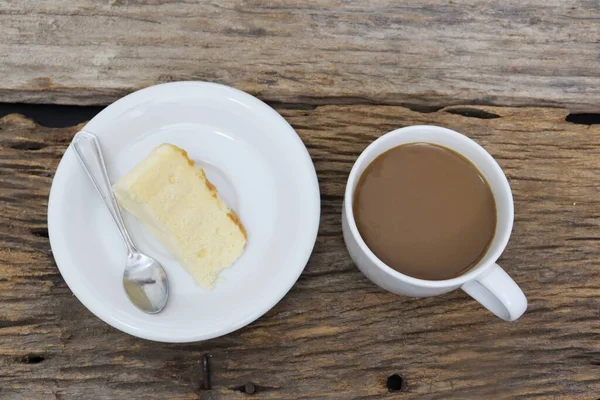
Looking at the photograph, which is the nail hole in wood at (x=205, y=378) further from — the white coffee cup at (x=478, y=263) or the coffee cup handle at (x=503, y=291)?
the coffee cup handle at (x=503, y=291)

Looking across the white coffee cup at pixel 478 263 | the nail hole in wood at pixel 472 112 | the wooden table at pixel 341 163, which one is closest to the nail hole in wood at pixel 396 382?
the wooden table at pixel 341 163

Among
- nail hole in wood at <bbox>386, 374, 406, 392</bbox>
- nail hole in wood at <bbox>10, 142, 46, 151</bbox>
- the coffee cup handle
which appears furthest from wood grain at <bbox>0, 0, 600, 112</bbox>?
nail hole in wood at <bbox>386, 374, 406, 392</bbox>

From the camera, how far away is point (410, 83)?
1229mm

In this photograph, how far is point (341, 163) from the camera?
3.89ft

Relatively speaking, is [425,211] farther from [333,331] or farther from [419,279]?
[333,331]

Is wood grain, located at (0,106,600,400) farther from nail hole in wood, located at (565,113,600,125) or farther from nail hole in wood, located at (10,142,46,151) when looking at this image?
nail hole in wood, located at (565,113,600,125)

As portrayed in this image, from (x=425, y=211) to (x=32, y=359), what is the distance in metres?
0.82

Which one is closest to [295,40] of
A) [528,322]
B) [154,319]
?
[154,319]

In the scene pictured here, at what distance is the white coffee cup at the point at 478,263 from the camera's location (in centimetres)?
92

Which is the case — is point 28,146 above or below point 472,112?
below

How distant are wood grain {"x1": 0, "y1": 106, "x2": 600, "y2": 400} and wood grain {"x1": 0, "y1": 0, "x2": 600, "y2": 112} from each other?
16 cm

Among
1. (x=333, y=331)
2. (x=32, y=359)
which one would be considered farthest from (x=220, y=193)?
(x=32, y=359)

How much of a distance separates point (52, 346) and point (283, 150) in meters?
0.60

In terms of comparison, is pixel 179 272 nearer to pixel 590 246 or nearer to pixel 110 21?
pixel 110 21
